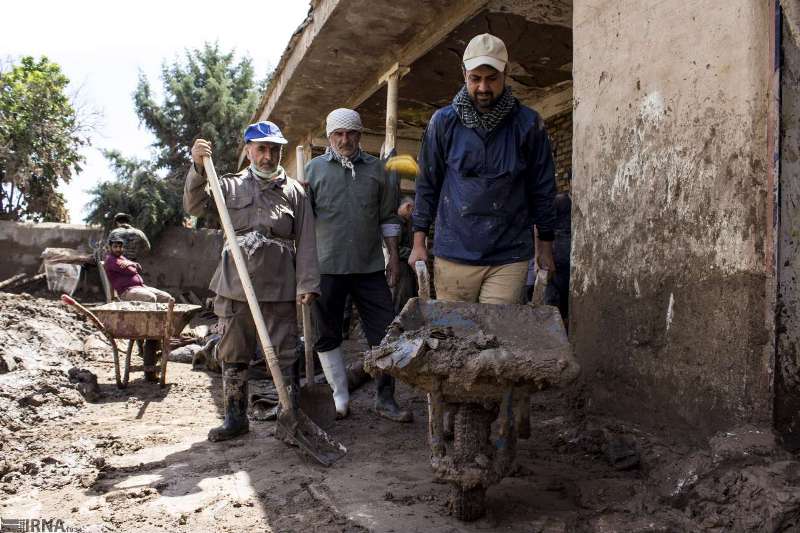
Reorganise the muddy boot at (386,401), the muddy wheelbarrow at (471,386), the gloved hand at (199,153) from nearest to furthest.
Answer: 1. the muddy wheelbarrow at (471,386)
2. the gloved hand at (199,153)
3. the muddy boot at (386,401)

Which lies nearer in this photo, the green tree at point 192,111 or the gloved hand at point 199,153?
the gloved hand at point 199,153

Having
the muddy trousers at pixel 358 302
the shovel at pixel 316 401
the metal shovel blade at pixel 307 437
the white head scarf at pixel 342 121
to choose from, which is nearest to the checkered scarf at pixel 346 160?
the white head scarf at pixel 342 121

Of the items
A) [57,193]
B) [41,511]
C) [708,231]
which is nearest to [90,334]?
[41,511]

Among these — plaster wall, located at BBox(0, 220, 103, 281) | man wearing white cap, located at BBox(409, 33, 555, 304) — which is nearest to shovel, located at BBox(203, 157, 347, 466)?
man wearing white cap, located at BBox(409, 33, 555, 304)

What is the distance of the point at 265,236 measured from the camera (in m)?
3.98

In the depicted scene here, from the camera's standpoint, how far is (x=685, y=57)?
9.97ft

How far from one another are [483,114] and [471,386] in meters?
1.51

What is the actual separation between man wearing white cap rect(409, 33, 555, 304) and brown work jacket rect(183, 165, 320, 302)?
38.4 inches

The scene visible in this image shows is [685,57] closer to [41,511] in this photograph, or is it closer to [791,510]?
[791,510]

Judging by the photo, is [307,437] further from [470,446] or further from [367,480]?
[470,446]

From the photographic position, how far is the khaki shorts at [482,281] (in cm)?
329

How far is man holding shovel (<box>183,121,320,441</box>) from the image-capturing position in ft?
12.9

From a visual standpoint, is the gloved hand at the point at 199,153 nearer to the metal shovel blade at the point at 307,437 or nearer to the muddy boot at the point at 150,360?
the metal shovel blade at the point at 307,437

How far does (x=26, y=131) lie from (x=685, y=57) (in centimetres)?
1707
